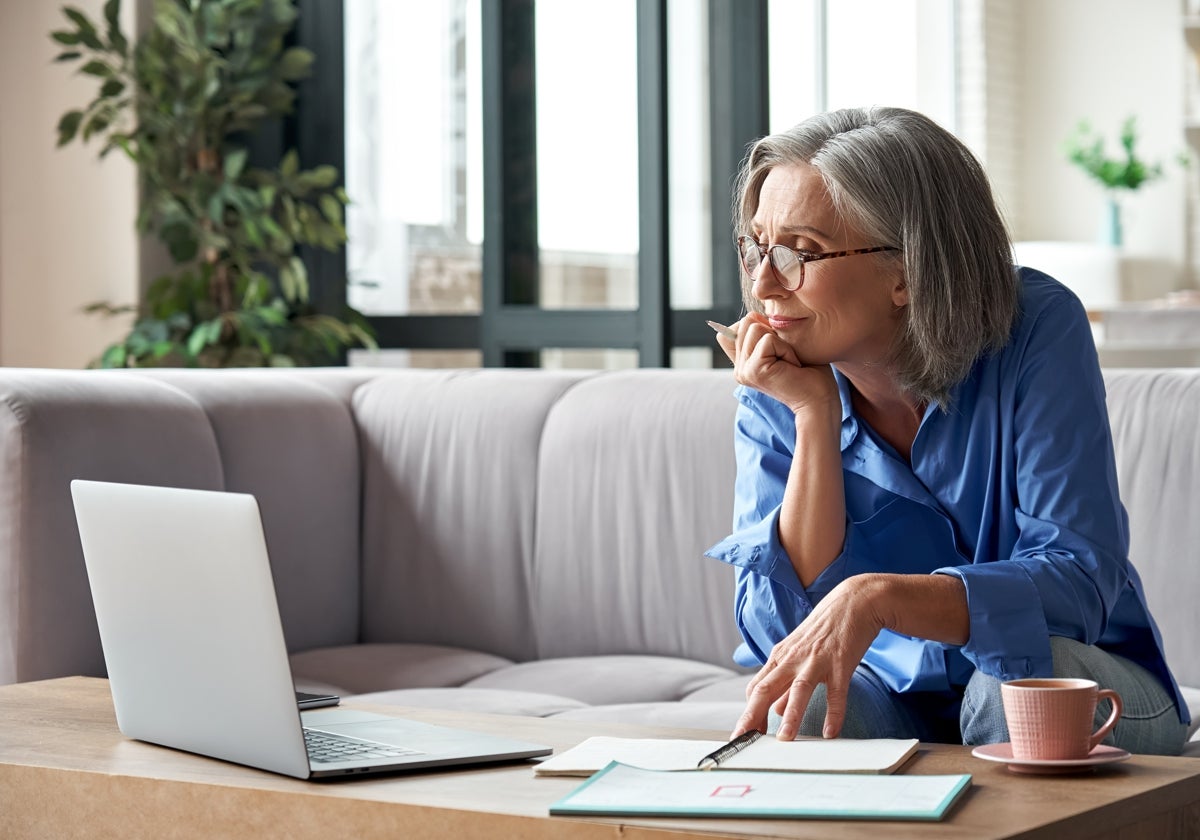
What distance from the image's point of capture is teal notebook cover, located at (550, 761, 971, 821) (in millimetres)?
1070

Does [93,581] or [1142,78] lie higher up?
[1142,78]

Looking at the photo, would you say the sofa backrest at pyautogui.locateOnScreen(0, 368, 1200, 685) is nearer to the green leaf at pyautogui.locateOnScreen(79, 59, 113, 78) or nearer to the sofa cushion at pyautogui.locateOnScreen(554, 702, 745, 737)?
the sofa cushion at pyautogui.locateOnScreen(554, 702, 745, 737)

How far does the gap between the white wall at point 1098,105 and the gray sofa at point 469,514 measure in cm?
537

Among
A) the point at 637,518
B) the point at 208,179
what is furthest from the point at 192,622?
the point at 208,179

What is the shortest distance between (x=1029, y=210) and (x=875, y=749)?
285 inches

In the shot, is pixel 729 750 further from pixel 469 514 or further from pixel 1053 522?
pixel 469 514

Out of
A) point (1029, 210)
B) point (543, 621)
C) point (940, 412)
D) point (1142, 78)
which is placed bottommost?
point (543, 621)

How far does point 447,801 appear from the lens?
1.17m

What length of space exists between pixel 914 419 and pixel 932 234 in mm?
225

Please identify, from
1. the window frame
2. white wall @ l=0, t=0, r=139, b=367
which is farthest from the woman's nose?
white wall @ l=0, t=0, r=139, b=367

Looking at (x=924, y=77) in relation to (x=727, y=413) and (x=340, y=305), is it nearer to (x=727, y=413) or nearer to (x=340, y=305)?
(x=340, y=305)

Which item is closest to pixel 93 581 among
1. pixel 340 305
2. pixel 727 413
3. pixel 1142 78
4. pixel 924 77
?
pixel 727 413

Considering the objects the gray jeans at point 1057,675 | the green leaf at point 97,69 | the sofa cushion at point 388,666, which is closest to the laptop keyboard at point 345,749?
the gray jeans at point 1057,675

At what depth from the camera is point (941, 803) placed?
107 centimetres
